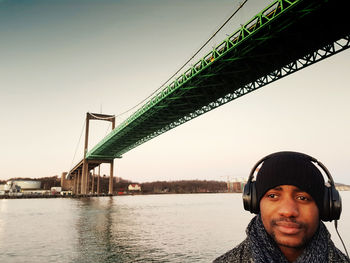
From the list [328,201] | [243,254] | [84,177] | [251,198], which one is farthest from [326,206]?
[84,177]

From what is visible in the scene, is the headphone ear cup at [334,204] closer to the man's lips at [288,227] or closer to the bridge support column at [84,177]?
the man's lips at [288,227]

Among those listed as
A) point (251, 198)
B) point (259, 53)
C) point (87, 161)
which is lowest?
point (251, 198)

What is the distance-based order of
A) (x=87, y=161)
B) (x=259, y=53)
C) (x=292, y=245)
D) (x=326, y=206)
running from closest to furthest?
(x=292, y=245)
(x=326, y=206)
(x=259, y=53)
(x=87, y=161)

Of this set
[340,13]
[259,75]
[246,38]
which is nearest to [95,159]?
[259,75]

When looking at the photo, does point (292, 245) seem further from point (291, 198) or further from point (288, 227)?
point (291, 198)

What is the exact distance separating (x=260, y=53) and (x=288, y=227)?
60.2ft

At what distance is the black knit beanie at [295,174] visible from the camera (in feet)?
4.38

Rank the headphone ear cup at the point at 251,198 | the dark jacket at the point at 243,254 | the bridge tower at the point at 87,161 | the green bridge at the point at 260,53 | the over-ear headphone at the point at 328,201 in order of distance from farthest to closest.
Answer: the bridge tower at the point at 87,161 → the green bridge at the point at 260,53 → the headphone ear cup at the point at 251,198 → the over-ear headphone at the point at 328,201 → the dark jacket at the point at 243,254

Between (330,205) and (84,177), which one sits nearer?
(330,205)

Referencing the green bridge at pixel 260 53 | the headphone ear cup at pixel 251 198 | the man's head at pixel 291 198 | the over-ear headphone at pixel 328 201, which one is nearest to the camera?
the man's head at pixel 291 198

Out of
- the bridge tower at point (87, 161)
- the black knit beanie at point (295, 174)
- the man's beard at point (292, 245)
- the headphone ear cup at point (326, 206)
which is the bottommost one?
the man's beard at point (292, 245)

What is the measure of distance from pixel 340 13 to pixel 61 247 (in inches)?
662

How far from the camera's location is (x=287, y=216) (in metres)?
1.31

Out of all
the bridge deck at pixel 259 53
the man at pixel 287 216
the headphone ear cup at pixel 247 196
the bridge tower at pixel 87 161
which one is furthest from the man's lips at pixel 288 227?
the bridge tower at pixel 87 161
